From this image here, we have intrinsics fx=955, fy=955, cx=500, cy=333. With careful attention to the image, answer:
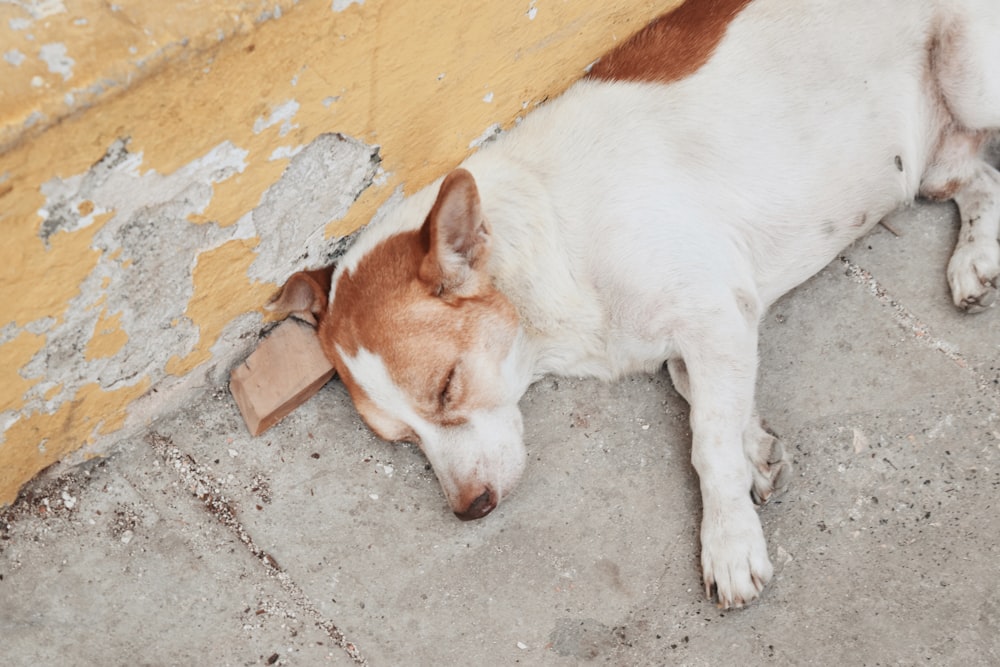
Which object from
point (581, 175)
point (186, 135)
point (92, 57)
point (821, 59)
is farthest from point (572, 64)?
point (92, 57)

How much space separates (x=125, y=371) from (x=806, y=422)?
202 centimetres

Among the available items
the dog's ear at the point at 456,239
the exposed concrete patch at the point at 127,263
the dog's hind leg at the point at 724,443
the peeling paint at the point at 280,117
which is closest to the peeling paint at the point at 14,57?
the exposed concrete patch at the point at 127,263

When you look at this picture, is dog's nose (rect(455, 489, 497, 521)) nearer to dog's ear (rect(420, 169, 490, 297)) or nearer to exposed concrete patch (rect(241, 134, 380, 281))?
dog's ear (rect(420, 169, 490, 297))

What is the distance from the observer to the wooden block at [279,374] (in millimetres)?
2984

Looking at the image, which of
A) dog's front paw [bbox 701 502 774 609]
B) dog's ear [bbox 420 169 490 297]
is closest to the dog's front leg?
dog's front paw [bbox 701 502 774 609]

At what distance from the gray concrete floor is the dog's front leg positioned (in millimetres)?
87

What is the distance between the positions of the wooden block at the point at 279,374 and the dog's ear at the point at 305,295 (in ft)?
0.30

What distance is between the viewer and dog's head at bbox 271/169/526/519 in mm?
2643

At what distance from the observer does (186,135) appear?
2256mm

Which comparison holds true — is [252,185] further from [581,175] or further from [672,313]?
[672,313]

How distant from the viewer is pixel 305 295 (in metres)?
2.88

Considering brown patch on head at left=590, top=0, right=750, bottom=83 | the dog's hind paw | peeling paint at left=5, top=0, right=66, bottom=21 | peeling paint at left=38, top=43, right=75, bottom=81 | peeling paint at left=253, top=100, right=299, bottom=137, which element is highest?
peeling paint at left=5, top=0, right=66, bottom=21

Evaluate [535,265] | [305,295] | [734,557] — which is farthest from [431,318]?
[734,557]

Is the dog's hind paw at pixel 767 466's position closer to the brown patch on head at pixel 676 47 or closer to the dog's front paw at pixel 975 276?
the dog's front paw at pixel 975 276
